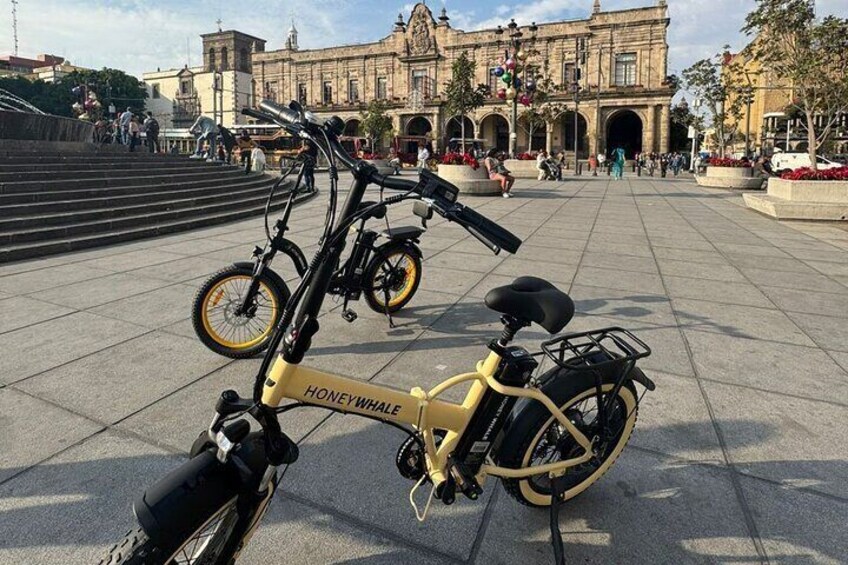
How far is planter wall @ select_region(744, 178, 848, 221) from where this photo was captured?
41.2 feet

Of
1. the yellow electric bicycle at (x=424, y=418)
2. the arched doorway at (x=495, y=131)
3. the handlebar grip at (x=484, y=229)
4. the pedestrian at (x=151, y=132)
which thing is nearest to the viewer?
the yellow electric bicycle at (x=424, y=418)

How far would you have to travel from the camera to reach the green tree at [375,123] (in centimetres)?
5247

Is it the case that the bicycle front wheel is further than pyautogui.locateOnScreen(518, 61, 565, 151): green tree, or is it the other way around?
pyautogui.locateOnScreen(518, 61, 565, 151): green tree

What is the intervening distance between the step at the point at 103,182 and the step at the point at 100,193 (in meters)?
0.22

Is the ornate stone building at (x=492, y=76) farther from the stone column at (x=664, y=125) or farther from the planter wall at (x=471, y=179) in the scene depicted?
the planter wall at (x=471, y=179)

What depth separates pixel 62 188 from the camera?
10.5 m

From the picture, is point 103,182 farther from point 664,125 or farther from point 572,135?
point 572,135

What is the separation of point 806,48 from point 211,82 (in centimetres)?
7164

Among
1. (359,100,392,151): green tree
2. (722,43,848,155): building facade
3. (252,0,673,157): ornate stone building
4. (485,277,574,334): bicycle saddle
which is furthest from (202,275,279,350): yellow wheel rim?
(359,100,392,151): green tree

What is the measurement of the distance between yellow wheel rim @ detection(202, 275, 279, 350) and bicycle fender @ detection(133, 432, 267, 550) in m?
2.55

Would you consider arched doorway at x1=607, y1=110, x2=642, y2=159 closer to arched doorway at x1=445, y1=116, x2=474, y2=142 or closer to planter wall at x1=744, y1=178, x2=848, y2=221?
arched doorway at x1=445, y1=116, x2=474, y2=142

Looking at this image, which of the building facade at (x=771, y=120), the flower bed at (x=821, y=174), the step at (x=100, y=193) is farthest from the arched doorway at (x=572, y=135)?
the step at (x=100, y=193)

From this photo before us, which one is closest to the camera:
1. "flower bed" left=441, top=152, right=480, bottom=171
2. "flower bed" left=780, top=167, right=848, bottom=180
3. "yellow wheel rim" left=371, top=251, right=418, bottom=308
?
"yellow wheel rim" left=371, top=251, right=418, bottom=308

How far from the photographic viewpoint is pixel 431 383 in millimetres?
3736
